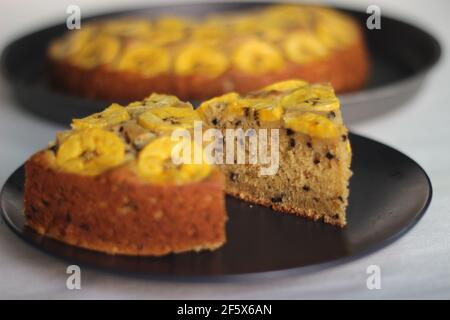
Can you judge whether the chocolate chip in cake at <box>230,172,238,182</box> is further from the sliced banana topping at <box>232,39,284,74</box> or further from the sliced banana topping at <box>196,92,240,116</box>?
the sliced banana topping at <box>232,39,284,74</box>

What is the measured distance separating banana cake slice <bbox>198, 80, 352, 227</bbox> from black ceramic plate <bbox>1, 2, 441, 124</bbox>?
0.76m

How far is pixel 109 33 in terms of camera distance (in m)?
5.21

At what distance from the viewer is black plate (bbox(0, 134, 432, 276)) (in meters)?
3.03

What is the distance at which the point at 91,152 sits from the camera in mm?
3244

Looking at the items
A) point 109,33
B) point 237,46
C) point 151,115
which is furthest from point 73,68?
point 151,115

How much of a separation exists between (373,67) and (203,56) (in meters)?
1.37

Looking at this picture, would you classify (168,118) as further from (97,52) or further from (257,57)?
(97,52)

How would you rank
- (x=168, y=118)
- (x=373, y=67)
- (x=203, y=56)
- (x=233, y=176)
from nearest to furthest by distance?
1. (x=168, y=118)
2. (x=233, y=176)
3. (x=203, y=56)
4. (x=373, y=67)

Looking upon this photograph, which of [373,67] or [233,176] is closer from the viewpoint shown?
[233,176]

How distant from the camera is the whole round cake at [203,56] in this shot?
4840 mm

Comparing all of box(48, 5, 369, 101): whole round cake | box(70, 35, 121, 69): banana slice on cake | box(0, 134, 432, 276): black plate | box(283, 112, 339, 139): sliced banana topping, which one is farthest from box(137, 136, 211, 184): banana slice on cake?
box(70, 35, 121, 69): banana slice on cake

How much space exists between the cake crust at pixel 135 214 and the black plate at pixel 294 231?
6cm

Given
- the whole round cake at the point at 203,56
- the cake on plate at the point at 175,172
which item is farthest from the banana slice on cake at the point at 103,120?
the whole round cake at the point at 203,56

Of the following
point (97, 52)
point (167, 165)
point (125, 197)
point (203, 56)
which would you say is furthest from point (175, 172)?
point (97, 52)
